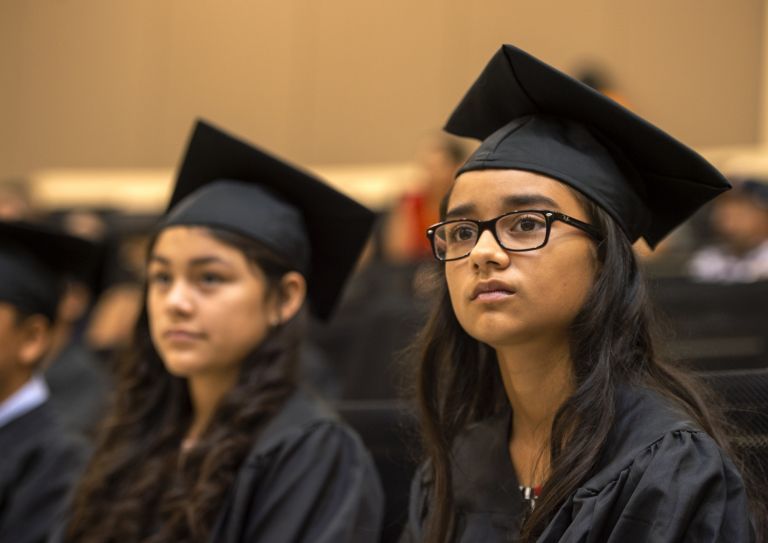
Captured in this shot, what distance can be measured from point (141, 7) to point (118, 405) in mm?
7179

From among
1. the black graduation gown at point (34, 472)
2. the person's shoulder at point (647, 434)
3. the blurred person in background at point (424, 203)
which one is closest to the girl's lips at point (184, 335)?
the black graduation gown at point (34, 472)

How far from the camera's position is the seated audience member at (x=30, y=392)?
285cm

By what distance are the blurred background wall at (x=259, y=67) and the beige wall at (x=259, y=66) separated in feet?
0.03

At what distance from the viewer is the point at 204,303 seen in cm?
249

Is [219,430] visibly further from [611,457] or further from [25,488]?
[611,457]

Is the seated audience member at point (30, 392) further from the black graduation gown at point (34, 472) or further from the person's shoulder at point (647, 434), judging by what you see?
the person's shoulder at point (647, 434)

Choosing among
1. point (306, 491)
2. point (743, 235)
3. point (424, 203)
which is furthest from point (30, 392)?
point (743, 235)

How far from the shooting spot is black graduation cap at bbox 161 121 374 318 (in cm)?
258

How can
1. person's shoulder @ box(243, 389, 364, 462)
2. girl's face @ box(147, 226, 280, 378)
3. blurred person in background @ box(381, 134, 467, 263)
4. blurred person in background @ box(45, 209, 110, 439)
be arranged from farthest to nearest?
blurred person in background @ box(381, 134, 467, 263) → blurred person in background @ box(45, 209, 110, 439) → girl's face @ box(147, 226, 280, 378) → person's shoulder @ box(243, 389, 364, 462)

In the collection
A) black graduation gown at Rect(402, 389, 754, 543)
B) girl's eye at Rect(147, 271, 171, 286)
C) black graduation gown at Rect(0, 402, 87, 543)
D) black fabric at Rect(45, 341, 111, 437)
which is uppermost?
girl's eye at Rect(147, 271, 171, 286)

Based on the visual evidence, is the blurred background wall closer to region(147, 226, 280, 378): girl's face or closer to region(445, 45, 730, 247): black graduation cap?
region(147, 226, 280, 378): girl's face

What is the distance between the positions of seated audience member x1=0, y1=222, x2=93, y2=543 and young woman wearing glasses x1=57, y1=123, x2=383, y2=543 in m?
0.24

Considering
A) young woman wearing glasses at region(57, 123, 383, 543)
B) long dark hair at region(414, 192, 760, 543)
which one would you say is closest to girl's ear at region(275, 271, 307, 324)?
young woman wearing glasses at region(57, 123, 383, 543)

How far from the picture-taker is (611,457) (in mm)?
1614
